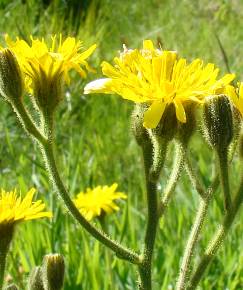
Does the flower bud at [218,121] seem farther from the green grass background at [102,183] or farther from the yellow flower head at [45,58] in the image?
the green grass background at [102,183]

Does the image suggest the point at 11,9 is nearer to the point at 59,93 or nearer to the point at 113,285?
the point at 113,285

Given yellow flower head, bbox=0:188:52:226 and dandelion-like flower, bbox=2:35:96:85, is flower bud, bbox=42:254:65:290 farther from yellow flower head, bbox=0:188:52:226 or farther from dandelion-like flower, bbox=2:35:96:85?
dandelion-like flower, bbox=2:35:96:85

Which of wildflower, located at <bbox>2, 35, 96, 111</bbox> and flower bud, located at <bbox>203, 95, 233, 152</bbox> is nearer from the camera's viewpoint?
flower bud, located at <bbox>203, 95, 233, 152</bbox>

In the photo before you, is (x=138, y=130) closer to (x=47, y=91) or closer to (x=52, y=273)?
(x=47, y=91)

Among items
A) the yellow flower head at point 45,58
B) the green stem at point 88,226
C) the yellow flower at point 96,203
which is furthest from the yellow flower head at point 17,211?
the yellow flower at point 96,203

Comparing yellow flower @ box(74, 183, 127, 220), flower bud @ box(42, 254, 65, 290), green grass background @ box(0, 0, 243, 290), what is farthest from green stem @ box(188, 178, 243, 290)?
yellow flower @ box(74, 183, 127, 220)

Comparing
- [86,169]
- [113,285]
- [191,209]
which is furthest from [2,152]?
[113,285]
